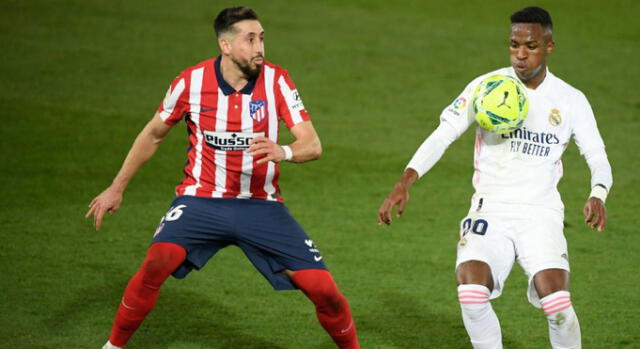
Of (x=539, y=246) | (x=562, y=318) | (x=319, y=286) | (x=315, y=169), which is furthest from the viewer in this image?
(x=315, y=169)

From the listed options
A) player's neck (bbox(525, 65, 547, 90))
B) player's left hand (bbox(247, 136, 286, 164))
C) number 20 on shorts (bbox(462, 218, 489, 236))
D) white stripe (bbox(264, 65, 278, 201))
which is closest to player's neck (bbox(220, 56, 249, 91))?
white stripe (bbox(264, 65, 278, 201))

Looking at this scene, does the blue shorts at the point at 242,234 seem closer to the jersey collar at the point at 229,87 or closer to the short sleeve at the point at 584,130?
the jersey collar at the point at 229,87

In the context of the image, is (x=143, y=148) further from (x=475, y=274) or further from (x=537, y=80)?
(x=537, y=80)

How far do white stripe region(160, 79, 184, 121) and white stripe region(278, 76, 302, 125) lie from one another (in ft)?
1.75

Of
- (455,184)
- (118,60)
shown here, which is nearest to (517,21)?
(455,184)

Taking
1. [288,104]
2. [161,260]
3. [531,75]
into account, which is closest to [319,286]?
[161,260]

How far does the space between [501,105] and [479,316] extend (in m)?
1.04

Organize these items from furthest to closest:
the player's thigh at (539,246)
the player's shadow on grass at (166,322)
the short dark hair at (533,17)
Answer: the player's shadow on grass at (166,322) → the short dark hair at (533,17) → the player's thigh at (539,246)

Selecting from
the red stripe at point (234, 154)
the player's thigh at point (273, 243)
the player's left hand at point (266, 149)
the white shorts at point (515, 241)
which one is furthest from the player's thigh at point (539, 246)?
the red stripe at point (234, 154)

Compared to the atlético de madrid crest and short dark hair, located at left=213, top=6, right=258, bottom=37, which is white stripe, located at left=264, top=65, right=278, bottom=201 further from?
short dark hair, located at left=213, top=6, right=258, bottom=37

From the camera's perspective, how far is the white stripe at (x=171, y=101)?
567 cm

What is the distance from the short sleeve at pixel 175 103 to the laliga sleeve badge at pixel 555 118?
6.26 feet

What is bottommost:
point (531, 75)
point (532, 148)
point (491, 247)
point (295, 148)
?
point (491, 247)

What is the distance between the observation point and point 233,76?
5695 mm
